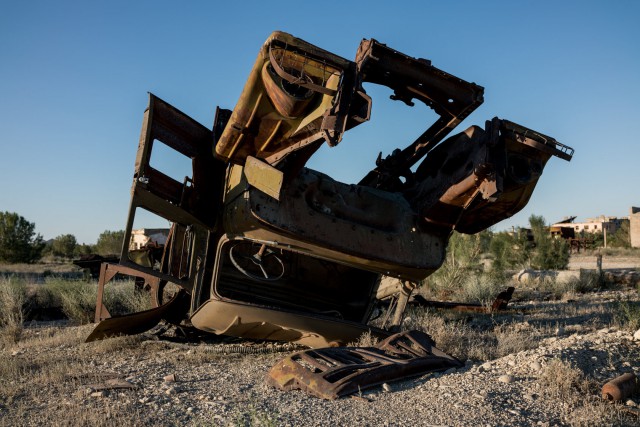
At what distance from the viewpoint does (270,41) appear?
17.2 ft

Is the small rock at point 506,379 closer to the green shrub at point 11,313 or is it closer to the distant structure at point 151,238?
the distant structure at point 151,238

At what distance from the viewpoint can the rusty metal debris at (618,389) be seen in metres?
4.79

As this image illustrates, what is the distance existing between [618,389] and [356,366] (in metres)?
2.14

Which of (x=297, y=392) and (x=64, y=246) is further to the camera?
(x=64, y=246)

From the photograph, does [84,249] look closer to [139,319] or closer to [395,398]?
[139,319]

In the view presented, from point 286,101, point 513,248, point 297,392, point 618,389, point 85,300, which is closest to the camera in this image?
point 618,389

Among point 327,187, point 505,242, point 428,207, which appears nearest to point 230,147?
point 327,187

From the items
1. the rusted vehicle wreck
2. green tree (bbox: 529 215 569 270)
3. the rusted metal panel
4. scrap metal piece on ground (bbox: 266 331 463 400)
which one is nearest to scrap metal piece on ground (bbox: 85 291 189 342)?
the rusted vehicle wreck

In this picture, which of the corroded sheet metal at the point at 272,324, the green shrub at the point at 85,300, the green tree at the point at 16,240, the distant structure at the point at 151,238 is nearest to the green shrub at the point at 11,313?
the green shrub at the point at 85,300

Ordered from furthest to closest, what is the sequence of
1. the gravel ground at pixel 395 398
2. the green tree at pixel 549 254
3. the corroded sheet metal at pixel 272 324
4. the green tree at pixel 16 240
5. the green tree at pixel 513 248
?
the green tree at pixel 16 240
the green tree at pixel 513 248
the green tree at pixel 549 254
the corroded sheet metal at pixel 272 324
the gravel ground at pixel 395 398

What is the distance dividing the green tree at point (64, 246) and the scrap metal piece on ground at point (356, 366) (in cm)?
4575

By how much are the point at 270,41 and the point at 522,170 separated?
3341mm

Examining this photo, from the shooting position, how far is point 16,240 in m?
36.3

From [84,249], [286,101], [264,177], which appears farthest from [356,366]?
[84,249]
